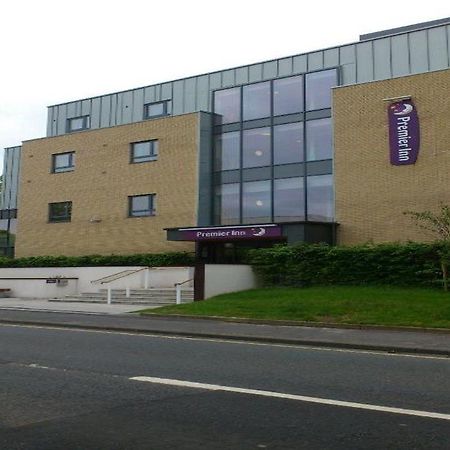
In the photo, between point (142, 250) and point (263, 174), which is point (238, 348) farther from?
point (142, 250)

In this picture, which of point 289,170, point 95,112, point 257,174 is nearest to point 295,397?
point 289,170

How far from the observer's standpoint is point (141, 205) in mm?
33719

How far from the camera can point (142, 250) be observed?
107ft

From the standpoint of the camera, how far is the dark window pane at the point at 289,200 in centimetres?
2905

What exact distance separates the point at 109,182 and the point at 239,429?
30484 mm

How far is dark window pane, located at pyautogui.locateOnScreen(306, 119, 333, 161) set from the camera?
2895 cm

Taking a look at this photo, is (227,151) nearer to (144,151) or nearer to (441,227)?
(144,151)

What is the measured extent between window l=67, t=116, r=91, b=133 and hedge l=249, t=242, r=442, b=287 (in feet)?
67.9

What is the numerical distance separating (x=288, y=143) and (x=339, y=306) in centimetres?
1410

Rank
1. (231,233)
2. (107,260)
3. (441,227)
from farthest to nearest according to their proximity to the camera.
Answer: (107,260)
(231,233)
(441,227)

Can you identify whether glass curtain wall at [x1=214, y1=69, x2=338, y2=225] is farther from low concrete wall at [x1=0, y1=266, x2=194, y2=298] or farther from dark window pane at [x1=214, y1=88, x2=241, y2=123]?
low concrete wall at [x1=0, y1=266, x2=194, y2=298]

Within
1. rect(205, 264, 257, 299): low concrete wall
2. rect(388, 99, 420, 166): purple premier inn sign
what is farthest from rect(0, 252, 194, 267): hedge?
rect(388, 99, 420, 166): purple premier inn sign

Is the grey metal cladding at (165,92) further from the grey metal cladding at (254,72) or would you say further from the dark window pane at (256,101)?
the dark window pane at (256,101)

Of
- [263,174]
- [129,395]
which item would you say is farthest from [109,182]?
[129,395]
